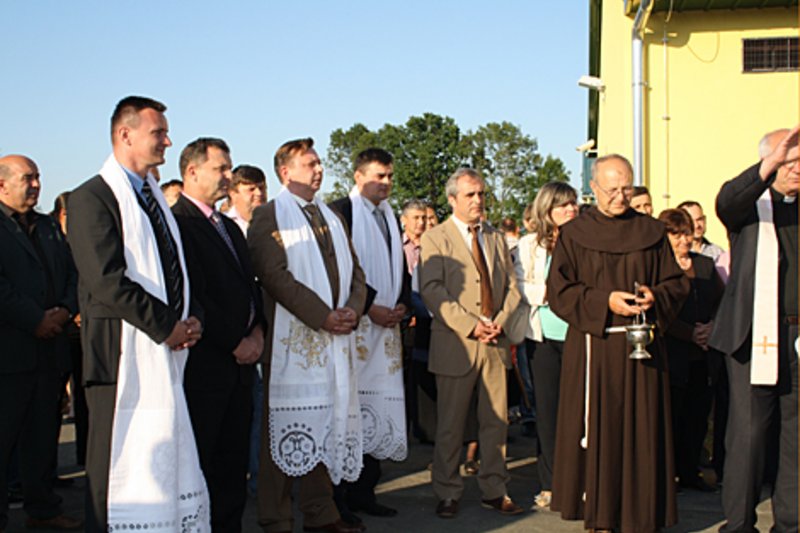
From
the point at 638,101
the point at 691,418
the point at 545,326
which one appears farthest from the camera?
the point at 638,101

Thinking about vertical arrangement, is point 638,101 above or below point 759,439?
above

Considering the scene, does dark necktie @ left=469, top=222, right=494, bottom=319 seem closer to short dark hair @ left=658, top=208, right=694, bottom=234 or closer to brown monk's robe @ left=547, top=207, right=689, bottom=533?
brown monk's robe @ left=547, top=207, right=689, bottom=533

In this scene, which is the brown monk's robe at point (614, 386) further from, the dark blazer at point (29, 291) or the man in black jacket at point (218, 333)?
the dark blazer at point (29, 291)

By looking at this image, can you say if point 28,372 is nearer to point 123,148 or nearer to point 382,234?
point 123,148

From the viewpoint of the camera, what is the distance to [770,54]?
12.4m

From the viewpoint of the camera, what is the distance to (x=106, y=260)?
13.6 ft

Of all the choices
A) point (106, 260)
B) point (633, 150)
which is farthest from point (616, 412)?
point (633, 150)

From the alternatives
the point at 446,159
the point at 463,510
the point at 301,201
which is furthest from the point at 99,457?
the point at 446,159

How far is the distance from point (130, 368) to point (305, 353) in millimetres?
1359

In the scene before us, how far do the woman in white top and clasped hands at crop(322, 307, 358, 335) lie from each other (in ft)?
5.37

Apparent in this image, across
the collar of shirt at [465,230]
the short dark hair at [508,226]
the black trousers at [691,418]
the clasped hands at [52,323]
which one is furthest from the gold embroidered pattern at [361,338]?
the short dark hair at [508,226]

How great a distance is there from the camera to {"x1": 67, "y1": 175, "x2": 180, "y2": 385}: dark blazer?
4145 millimetres

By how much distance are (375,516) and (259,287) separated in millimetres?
1816

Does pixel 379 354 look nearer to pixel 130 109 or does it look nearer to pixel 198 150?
pixel 198 150
